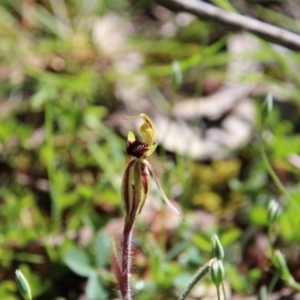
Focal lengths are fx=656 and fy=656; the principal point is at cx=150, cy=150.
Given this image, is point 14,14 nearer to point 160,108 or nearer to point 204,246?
point 160,108

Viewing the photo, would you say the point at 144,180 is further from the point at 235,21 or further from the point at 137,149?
the point at 235,21

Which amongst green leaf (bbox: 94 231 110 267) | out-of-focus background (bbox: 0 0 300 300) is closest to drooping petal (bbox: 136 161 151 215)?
out-of-focus background (bbox: 0 0 300 300)

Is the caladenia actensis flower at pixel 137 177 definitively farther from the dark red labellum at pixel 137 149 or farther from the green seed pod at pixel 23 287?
the green seed pod at pixel 23 287

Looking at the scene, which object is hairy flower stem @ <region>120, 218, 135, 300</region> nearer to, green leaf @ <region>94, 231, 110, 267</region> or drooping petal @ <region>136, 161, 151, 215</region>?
drooping petal @ <region>136, 161, 151, 215</region>

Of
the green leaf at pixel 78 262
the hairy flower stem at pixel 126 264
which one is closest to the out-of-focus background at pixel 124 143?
the green leaf at pixel 78 262

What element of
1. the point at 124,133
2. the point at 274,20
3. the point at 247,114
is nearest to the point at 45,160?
the point at 124,133
